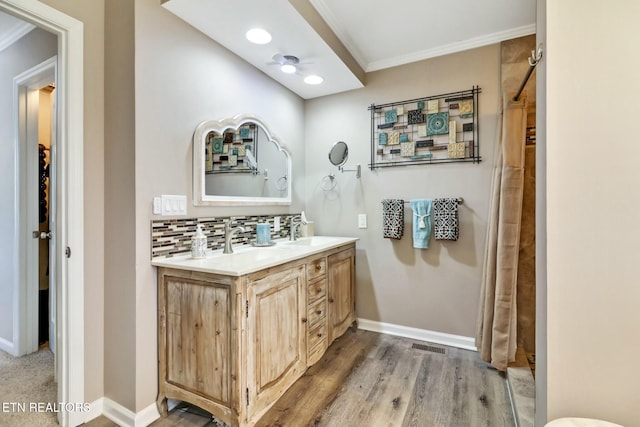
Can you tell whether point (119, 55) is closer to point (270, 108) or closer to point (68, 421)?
point (270, 108)

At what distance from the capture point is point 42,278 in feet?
8.03

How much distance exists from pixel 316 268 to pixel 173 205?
101 cm

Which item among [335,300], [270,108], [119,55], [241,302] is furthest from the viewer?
[270,108]

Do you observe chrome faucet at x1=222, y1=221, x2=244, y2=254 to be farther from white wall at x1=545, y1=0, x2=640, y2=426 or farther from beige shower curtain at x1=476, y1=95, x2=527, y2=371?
beige shower curtain at x1=476, y1=95, x2=527, y2=371

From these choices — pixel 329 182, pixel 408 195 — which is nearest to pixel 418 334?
pixel 408 195

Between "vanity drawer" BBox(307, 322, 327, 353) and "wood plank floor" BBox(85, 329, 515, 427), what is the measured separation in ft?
0.69

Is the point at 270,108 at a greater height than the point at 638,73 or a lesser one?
greater

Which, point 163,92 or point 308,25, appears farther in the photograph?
point 308,25

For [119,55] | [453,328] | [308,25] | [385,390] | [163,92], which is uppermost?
[308,25]

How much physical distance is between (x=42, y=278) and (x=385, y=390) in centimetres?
288

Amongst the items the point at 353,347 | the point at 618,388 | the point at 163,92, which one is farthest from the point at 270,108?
the point at 618,388

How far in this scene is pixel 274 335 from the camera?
165 centimetres

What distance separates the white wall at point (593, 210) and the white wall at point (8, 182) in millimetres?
3317

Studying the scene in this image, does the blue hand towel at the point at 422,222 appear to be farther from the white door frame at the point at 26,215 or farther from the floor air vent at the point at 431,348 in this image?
the white door frame at the point at 26,215
